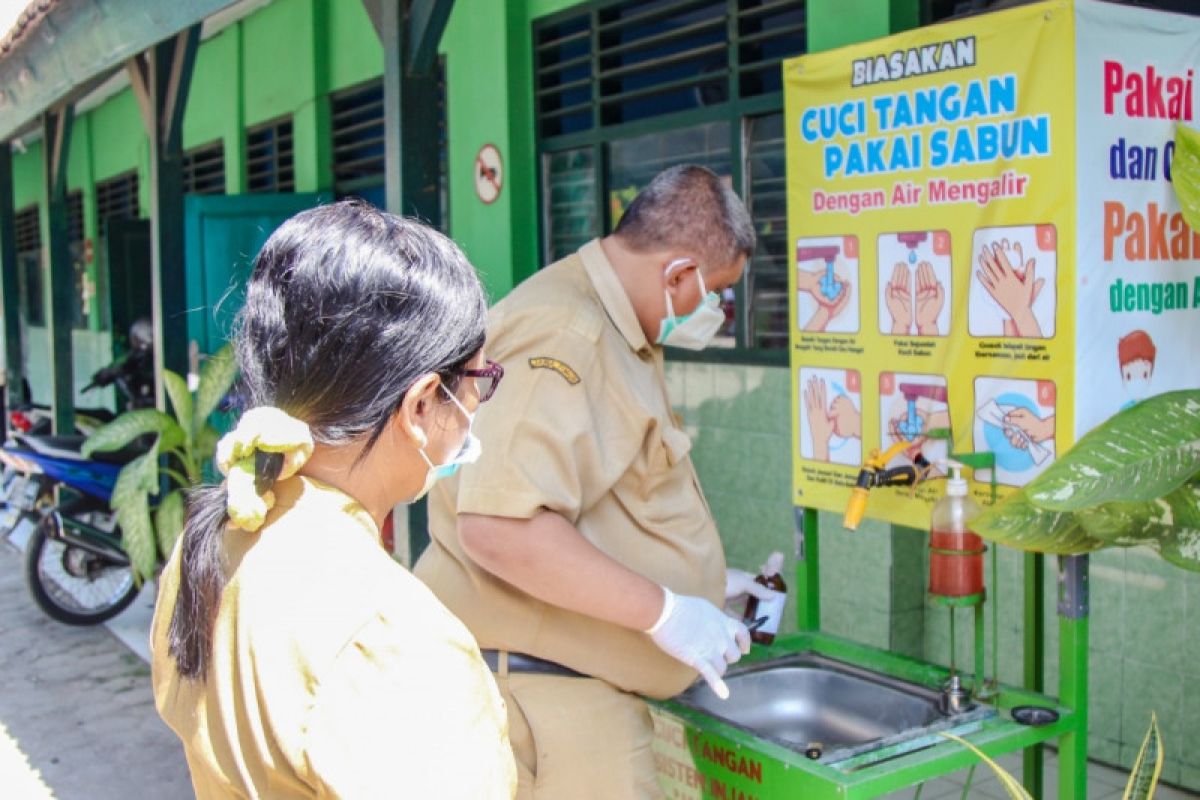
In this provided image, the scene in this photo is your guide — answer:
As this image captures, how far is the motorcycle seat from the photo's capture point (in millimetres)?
6637

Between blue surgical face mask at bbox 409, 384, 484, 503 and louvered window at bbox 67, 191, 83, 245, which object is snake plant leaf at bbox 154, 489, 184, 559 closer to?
blue surgical face mask at bbox 409, 384, 484, 503

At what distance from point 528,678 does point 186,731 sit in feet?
3.88

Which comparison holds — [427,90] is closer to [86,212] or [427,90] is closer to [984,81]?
[984,81]

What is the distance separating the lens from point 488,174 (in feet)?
21.5

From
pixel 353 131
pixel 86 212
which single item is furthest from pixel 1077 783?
pixel 86 212

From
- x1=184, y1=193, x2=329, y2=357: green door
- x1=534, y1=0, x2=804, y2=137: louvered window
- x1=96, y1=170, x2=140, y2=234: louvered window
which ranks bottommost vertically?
x1=184, y1=193, x2=329, y2=357: green door

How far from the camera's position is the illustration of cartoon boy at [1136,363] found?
2.44m

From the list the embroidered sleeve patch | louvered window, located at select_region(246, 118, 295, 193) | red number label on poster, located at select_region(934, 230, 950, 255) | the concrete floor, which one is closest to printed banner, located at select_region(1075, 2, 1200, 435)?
red number label on poster, located at select_region(934, 230, 950, 255)

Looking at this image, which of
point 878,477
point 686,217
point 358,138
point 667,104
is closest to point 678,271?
point 686,217

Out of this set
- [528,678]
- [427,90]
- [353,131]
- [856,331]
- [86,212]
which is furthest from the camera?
[86,212]

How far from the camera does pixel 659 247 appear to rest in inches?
99.8

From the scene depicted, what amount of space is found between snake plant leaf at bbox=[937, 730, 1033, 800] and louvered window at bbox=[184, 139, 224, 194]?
9239mm

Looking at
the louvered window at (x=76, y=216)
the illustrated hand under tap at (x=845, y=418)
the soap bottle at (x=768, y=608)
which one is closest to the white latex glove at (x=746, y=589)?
the soap bottle at (x=768, y=608)

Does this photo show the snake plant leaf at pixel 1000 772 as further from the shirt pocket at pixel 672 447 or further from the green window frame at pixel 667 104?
the green window frame at pixel 667 104
